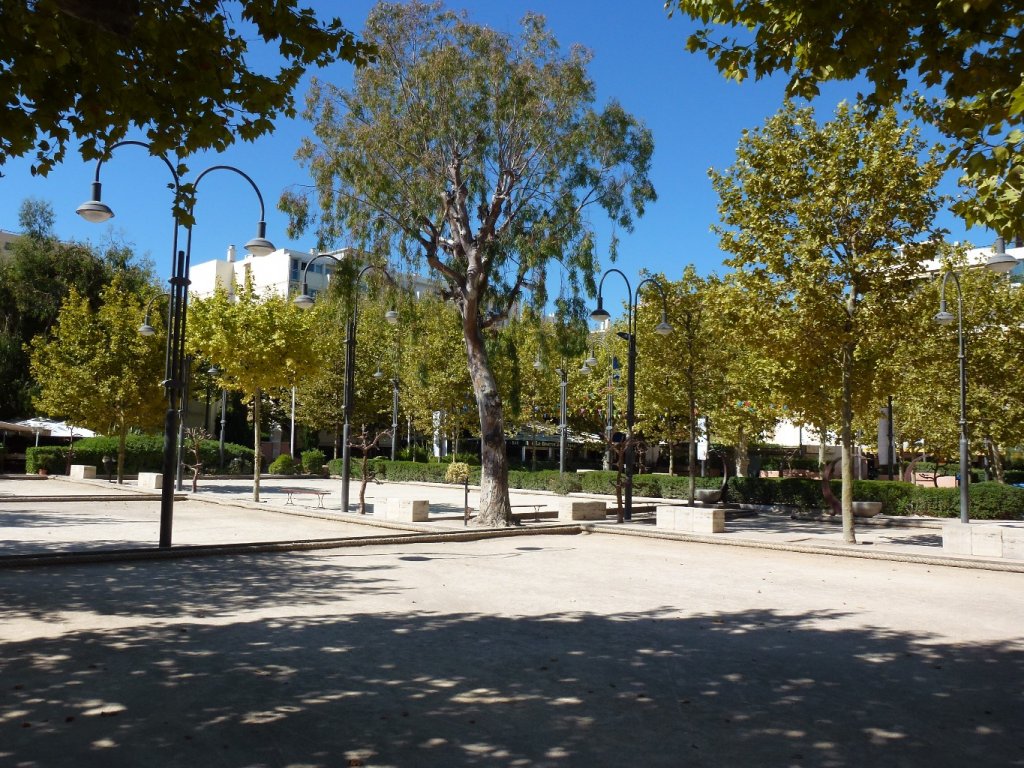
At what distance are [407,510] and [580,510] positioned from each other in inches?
171

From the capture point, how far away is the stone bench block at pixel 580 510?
2034 cm

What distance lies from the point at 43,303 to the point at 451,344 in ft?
73.7

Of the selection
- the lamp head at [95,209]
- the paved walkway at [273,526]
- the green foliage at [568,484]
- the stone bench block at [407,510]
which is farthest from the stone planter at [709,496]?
the lamp head at [95,209]

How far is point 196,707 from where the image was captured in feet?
17.5

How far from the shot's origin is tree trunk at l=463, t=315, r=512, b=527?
1784 cm

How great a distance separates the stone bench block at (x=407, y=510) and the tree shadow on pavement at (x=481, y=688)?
30.8 feet

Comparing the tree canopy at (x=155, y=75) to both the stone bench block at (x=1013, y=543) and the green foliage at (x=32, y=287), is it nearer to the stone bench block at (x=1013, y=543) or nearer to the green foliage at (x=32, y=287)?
the stone bench block at (x=1013, y=543)

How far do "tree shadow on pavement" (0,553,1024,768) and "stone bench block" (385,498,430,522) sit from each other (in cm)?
939

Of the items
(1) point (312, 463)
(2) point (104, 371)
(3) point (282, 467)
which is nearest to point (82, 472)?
(2) point (104, 371)

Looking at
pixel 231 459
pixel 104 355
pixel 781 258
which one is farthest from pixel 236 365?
pixel 231 459

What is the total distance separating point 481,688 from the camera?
5.92 meters

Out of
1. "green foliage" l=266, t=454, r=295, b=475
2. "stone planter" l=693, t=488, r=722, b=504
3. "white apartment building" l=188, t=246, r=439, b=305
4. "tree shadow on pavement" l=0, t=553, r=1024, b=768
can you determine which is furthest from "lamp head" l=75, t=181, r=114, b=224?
"white apartment building" l=188, t=246, r=439, b=305

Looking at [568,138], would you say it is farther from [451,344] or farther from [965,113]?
[451,344]

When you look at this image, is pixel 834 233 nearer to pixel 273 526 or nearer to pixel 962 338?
pixel 962 338
